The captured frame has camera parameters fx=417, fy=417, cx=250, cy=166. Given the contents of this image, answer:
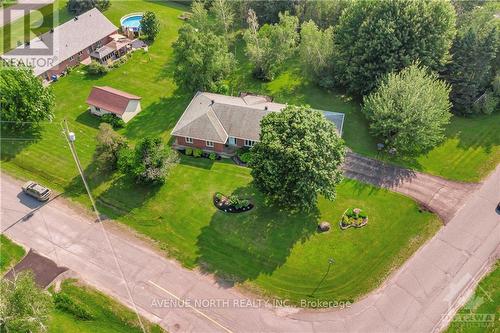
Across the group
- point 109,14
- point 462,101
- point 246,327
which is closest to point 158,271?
point 246,327

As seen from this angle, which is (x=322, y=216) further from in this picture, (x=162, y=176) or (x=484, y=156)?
(x=484, y=156)

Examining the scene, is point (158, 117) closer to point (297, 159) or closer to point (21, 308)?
point (297, 159)

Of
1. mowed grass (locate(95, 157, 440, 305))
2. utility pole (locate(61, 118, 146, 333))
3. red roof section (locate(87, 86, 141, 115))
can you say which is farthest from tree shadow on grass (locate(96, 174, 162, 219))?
red roof section (locate(87, 86, 141, 115))

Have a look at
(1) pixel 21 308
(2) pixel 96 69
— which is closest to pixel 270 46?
(2) pixel 96 69

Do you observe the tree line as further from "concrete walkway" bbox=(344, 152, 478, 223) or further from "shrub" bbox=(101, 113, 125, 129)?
"shrub" bbox=(101, 113, 125, 129)

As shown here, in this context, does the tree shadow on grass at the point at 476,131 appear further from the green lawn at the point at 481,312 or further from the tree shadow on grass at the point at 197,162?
the tree shadow on grass at the point at 197,162

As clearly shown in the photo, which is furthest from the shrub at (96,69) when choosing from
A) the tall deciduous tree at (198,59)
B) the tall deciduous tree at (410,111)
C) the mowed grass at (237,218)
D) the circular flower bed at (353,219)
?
the circular flower bed at (353,219)
